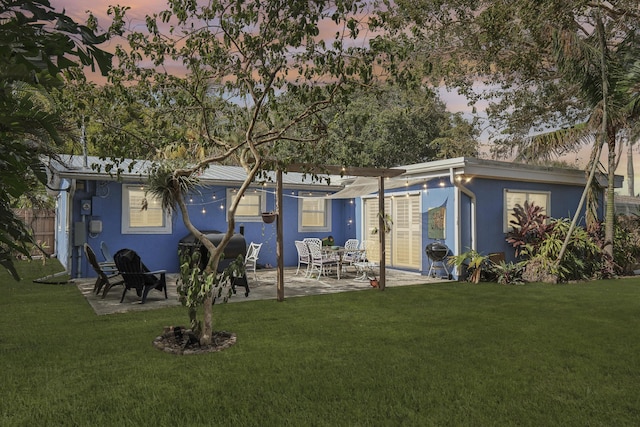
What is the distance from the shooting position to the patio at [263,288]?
715cm

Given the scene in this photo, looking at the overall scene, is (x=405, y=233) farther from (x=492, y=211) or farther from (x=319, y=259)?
(x=319, y=259)

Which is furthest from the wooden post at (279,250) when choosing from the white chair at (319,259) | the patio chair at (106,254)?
the patio chair at (106,254)

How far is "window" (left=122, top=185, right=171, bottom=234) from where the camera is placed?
10680mm

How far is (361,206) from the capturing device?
13.3 metres

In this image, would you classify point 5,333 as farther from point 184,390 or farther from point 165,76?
point 165,76

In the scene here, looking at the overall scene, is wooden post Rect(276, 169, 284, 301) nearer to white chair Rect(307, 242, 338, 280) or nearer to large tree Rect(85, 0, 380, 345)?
large tree Rect(85, 0, 380, 345)

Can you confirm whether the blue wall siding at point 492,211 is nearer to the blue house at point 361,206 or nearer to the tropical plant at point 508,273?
the blue house at point 361,206

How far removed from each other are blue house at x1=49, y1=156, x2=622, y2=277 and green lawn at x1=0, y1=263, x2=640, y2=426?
3473 millimetres

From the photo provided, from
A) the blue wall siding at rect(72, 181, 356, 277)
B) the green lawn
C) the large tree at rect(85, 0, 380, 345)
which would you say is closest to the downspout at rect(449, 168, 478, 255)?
the green lawn

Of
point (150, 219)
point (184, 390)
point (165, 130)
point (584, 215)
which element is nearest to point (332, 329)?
point (184, 390)

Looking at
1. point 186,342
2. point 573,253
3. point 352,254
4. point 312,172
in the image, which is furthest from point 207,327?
point 573,253

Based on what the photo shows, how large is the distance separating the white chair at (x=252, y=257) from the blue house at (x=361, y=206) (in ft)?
2.26

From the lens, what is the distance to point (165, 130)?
5.31m

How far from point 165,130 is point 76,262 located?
6420mm
